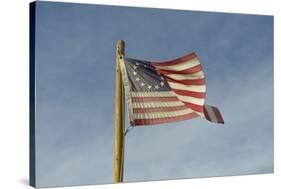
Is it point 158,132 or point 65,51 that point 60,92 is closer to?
point 65,51

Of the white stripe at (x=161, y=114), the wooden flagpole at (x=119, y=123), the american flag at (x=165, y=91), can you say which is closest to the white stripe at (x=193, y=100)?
the american flag at (x=165, y=91)

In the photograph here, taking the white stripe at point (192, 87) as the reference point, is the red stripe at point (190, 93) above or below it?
below

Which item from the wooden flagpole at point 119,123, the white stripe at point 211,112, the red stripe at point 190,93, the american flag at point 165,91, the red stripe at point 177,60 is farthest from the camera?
the white stripe at point 211,112

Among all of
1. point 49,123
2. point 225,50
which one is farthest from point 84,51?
point 225,50

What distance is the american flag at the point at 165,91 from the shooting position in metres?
9.88

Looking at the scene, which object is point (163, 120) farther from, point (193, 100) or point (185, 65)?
point (185, 65)

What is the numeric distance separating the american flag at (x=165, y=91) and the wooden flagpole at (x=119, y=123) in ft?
0.21

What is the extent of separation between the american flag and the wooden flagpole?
0.21ft

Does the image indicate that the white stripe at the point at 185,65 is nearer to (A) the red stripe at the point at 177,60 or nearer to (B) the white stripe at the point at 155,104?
(A) the red stripe at the point at 177,60

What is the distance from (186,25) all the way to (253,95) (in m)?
1.28

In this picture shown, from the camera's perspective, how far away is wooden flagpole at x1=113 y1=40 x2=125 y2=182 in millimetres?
9734

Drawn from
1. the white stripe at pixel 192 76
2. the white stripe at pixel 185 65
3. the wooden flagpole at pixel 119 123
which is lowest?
the wooden flagpole at pixel 119 123

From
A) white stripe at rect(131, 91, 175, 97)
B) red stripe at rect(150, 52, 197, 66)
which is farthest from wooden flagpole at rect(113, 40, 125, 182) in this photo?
red stripe at rect(150, 52, 197, 66)

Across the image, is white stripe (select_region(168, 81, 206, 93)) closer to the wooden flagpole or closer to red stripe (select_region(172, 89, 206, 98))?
red stripe (select_region(172, 89, 206, 98))
